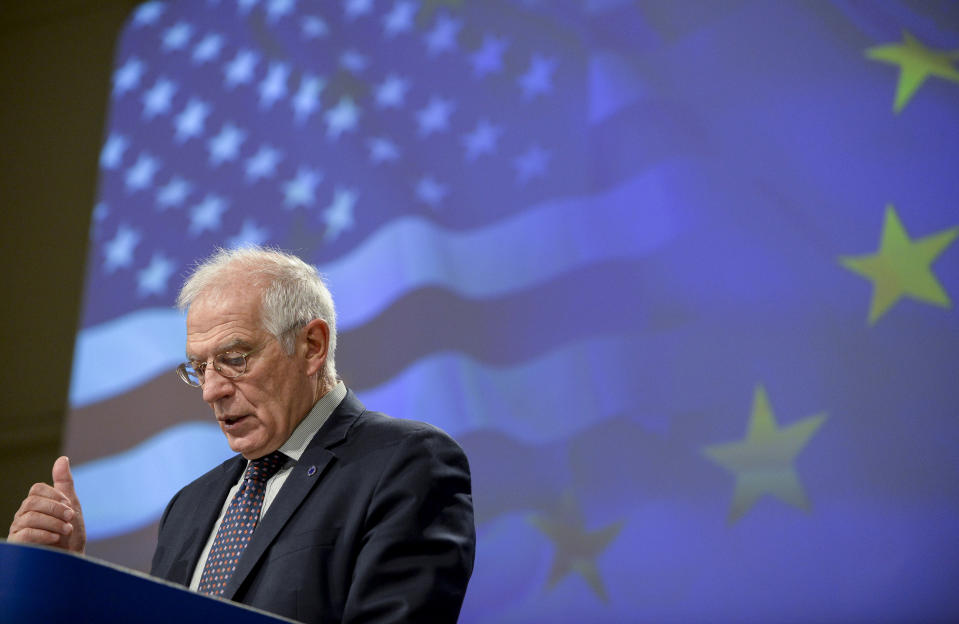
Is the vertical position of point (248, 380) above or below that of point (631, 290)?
below

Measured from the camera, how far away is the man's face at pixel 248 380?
1.94 metres

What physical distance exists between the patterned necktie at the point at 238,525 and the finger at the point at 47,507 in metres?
0.27

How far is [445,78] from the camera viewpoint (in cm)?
365

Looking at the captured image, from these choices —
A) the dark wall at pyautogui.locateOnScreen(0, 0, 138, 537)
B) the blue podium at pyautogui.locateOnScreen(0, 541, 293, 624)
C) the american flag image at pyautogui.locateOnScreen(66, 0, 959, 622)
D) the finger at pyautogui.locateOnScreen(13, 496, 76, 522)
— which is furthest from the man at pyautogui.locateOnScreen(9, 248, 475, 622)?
the dark wall at pyautogui.locateOnScreen(0, 0, 138, 537)

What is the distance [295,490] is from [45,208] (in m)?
3.77

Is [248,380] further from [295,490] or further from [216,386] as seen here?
[295,490]

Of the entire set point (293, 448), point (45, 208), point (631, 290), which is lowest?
point (293, 448)

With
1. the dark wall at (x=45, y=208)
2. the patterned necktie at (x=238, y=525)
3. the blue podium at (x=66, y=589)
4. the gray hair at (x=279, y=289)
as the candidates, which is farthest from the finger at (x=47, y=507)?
the dark wall at (x=45, y=208)

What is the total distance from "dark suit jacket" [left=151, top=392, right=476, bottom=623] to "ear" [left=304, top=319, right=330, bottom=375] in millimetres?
145

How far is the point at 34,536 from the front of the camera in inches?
67.3

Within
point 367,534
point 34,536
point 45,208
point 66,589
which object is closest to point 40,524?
point 34,536

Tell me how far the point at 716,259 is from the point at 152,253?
7.43ft

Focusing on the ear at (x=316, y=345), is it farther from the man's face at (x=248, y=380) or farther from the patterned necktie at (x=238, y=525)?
the patterned necktie at (x=238, y=525)

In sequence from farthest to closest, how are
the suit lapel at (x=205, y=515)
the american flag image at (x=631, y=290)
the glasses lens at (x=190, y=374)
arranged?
the american flag image at (x=631, y=290) → the glasses lens at (x=190, y=374) → the suit lapel at (x=205, y=515)
